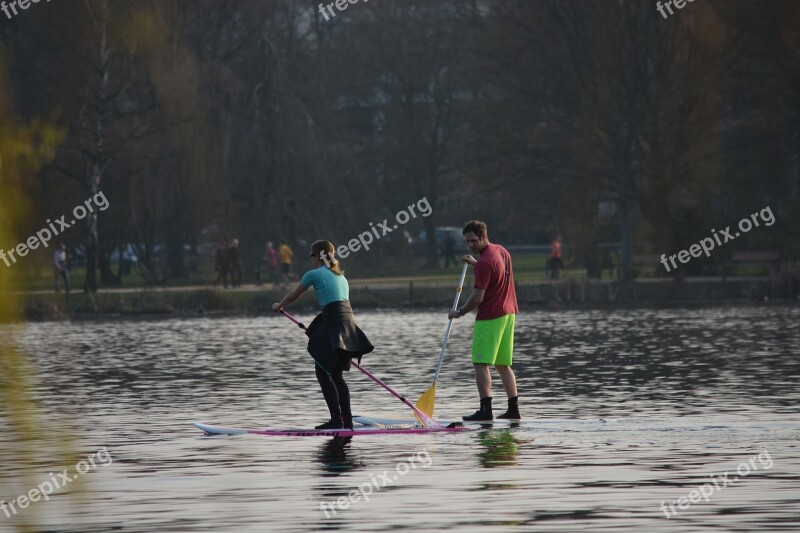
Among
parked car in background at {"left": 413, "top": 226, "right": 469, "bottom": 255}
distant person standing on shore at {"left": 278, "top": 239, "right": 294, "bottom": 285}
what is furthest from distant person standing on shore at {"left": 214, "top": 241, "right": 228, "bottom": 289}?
parked car in background at {"left": 413, "top": 226, "right": 469, "bottom": 255}

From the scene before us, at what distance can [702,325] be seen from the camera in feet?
107

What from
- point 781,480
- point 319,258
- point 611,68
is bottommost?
point 781,480

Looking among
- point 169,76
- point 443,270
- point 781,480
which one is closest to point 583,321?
point 169,76

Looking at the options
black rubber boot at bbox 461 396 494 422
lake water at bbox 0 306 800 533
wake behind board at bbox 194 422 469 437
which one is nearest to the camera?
lake water at bbox 0 306 800 533

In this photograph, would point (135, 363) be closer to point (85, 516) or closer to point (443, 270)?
point (85, 516)

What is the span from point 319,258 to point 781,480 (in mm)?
5107

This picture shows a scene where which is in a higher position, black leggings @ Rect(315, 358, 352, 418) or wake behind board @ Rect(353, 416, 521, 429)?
black leggings @ Rect(315, 358, 352, 418)

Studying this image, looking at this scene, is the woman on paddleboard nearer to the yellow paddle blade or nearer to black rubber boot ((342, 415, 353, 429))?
black rubber boot ((342, 415, 353, 429))

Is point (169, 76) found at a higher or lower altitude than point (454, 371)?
higher

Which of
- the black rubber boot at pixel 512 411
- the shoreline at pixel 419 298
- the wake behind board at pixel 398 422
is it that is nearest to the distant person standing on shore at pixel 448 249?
the shoreline at pixel 419 298

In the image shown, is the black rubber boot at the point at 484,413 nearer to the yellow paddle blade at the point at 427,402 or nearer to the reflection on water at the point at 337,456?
the yellow paddle blade at the point at 427,402

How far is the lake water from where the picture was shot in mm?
10281

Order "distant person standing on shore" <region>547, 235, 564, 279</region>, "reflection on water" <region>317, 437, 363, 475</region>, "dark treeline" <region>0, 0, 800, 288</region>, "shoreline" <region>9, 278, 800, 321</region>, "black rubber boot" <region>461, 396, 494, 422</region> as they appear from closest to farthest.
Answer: "reflection on water" <region>317, 437, 363, 475</region>
"black rubber boot" <region>461, 396, 494, 422</region>
"shoreline" <region>9, 278, 800, 321</region>
"dark treeline" <region>0, 0, 800, 288</region>
"distant person standing on shore" <region>547, 235, 564, 279</region>

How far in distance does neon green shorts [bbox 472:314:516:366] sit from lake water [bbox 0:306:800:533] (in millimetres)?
681
